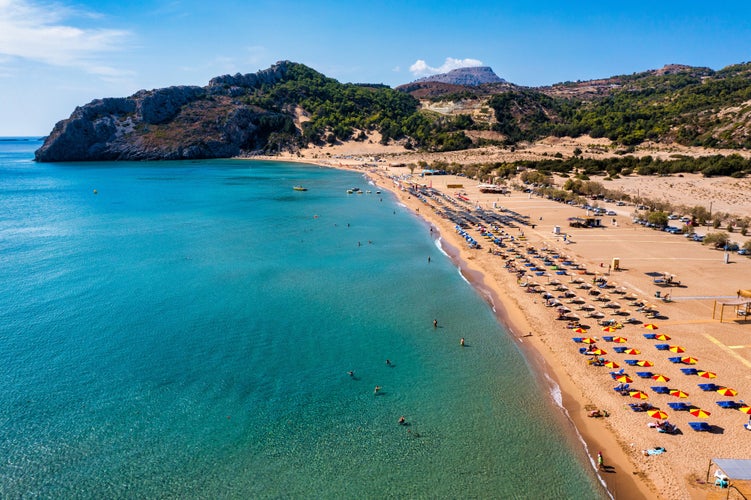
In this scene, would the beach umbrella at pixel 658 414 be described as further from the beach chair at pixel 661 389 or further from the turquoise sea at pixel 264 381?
the turquoise sea at pixel 264 381

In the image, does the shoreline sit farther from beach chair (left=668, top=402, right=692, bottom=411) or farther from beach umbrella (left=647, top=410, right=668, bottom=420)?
beach chair (left=668, top=402, right=692, bottom=411)

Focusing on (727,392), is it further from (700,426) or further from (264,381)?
(264,381)

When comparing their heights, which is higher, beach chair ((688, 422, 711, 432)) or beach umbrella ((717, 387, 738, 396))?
beach umbrella ((717, 387, 738, 396))

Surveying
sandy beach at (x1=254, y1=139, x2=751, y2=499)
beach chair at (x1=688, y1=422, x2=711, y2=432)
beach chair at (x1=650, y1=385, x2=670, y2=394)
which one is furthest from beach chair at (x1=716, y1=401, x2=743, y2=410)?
beach chair at (x1=650, y1=385, x2=670, y2=394)

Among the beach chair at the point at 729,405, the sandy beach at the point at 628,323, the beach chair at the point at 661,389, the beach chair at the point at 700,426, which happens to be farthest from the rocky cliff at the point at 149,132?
the beach chair at the point at 700,426

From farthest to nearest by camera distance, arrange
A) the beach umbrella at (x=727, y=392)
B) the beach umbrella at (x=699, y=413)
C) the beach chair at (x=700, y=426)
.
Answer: the beach umbrella at (x=727, y=392), the beach umbrella at (x=699, y=413), the beach chair at (x=700, y=426)

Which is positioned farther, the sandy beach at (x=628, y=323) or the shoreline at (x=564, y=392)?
the sandy beach at (x=628, y=323)

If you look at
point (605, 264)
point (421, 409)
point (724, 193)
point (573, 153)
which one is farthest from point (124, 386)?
point (573, 153)

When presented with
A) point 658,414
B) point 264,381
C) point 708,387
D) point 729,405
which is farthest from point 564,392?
point 264,381
